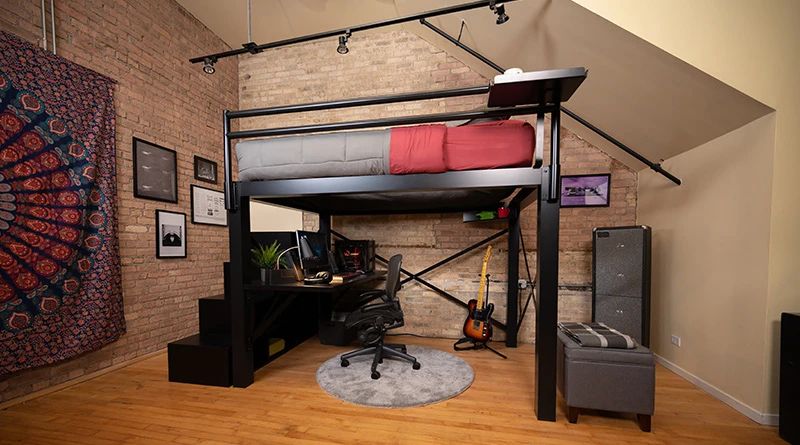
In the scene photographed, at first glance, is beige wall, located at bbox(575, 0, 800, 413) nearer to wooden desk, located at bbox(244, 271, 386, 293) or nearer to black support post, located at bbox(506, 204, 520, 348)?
black support post, located at bbox(506, 204, 520, 348)

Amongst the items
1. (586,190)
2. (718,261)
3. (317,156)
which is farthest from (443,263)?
(718,261)

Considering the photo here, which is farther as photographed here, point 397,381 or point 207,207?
point 207,207

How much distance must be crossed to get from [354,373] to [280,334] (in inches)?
42.4

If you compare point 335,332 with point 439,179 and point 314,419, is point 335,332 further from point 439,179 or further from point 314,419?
point 439,179

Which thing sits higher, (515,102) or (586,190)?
(515,102)

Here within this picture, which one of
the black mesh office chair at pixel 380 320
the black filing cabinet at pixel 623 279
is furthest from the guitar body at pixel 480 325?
the black filing cabinet at pixel 623 279

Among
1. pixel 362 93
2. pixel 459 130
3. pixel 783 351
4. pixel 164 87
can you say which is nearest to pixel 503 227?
pixel 459 130

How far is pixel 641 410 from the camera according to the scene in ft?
5.93

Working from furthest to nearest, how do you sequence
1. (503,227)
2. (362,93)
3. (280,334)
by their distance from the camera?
(362,93), (503,227), (280,334)

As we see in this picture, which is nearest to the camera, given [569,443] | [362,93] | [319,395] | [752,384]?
[569,443]

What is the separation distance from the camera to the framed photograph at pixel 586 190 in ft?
11.3

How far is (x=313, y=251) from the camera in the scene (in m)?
2.83

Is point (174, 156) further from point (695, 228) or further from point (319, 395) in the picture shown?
point (695, 228)

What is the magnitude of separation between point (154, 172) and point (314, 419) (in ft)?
10.00
